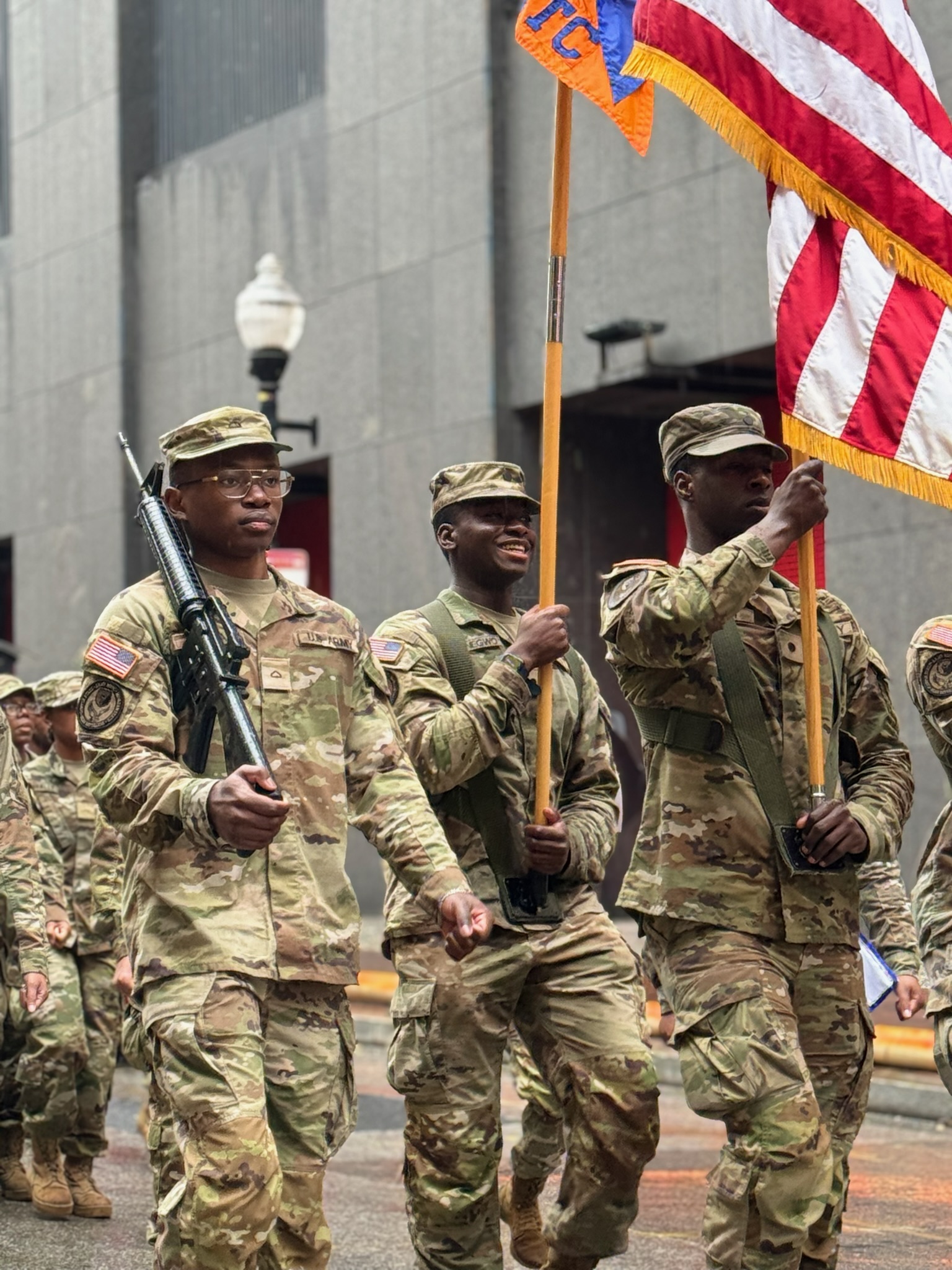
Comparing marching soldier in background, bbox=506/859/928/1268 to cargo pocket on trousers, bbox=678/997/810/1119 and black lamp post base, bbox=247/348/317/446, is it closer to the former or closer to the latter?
cargo pocket on trousers, bbox=678/997/810/1119

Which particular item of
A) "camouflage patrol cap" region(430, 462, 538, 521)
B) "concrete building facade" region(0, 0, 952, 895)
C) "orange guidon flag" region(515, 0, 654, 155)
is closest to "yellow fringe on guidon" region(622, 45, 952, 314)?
"orange guidon flag" region(515, 0, 654, 155)

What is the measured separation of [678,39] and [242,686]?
7.70ft

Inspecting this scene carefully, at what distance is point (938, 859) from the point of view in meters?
6.32

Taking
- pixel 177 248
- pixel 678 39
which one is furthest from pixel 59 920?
pixel 177 248

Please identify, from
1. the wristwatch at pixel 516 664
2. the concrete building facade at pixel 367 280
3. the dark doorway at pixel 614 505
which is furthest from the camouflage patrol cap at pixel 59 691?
the dark doorway at pixel 614 505

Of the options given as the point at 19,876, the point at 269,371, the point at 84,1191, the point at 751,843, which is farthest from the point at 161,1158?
the point at 269,371

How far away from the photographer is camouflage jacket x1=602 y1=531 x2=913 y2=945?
19.3 feet

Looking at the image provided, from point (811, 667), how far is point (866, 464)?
74 centimetres

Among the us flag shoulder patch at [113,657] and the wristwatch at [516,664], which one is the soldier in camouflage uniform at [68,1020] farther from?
the us flag shoulder patch at [113,657]

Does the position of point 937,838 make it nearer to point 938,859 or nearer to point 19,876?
point 938,859

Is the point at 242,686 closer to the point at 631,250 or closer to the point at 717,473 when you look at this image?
the point at 717,473

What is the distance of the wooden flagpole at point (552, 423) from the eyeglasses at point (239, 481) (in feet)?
2.80

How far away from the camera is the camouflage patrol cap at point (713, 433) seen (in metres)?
6.25

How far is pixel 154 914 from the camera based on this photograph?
222 inches
